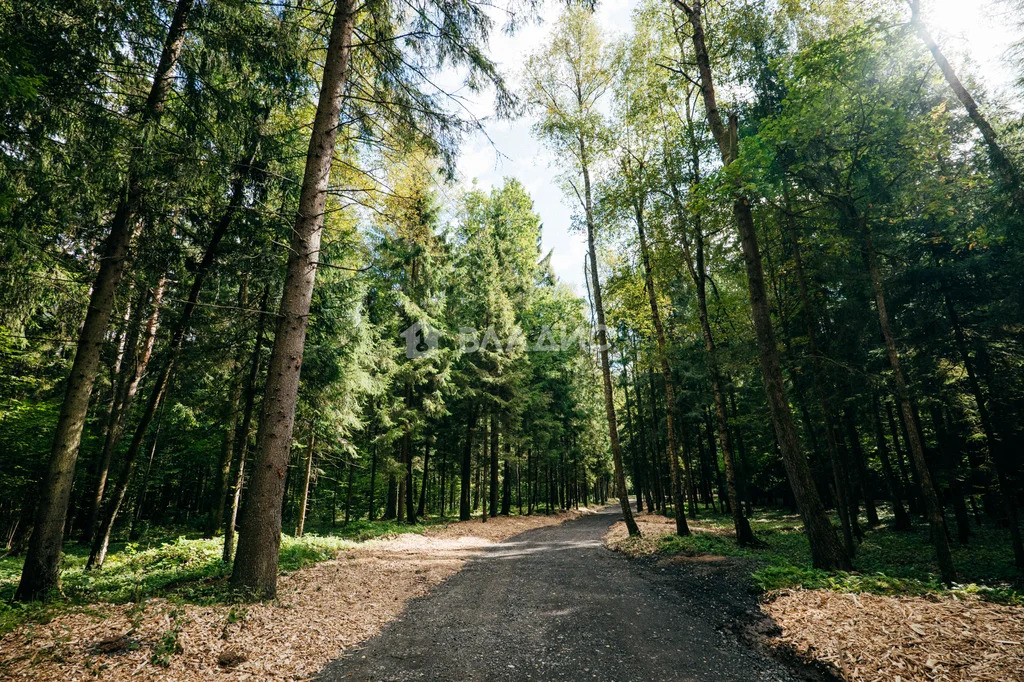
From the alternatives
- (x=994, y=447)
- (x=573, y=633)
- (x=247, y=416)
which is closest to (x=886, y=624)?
(x=573, y=633)

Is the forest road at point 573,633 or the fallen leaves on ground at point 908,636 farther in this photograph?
the forest road at point 573,633

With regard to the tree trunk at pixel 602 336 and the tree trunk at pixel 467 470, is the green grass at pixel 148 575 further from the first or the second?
the tree trunk at pixel 602 336

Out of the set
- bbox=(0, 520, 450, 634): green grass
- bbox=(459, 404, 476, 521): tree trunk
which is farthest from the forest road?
bbox=(459, 404, 476, 521): tree trunk

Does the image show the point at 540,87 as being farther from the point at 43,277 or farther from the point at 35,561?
the point at 35,561

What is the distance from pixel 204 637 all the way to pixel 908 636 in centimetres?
766

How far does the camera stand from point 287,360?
619cm

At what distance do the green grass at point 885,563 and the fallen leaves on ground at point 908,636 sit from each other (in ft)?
2.08

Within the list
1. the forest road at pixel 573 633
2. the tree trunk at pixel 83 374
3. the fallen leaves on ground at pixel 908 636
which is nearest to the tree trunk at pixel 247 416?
the tree trunk at pixel 83 374

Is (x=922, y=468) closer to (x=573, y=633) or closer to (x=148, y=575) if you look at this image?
(x=573, y=633)

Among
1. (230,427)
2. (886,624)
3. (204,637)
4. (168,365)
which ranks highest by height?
(168,365)

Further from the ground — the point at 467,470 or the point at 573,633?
the point at 467,470

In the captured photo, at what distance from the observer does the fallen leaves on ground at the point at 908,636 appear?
3.70 m

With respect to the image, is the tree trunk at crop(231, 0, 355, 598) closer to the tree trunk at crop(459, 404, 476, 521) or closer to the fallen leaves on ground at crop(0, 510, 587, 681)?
the fallen leaves on ground at crop(0, 510, 587, 681)

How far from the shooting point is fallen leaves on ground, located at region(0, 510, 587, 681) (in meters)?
3.98
